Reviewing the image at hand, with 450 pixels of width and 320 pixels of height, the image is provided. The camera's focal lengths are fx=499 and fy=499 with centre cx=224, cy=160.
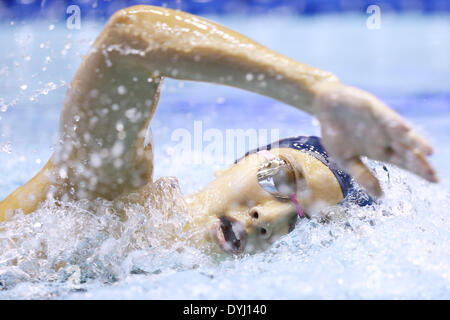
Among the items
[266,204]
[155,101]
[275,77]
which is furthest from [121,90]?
[266,204]

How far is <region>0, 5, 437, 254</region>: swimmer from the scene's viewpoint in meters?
0.71

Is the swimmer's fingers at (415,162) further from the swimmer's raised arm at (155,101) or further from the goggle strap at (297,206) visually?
the goggle strap at (297,206)

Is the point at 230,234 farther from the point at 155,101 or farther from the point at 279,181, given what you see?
the point at 155,101

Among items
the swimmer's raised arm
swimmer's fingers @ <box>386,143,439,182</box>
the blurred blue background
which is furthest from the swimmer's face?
the blurred blue background

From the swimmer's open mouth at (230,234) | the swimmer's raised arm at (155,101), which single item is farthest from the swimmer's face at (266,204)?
the swimmer's raised arm at (155,101)

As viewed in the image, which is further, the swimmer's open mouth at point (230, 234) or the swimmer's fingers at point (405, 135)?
the swimmer's open mouth at point (230, 234)

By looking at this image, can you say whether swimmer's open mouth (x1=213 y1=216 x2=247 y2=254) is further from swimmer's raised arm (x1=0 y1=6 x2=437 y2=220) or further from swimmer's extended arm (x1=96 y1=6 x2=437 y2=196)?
swimmer's extended arm (x1=96 y1=6 x2=437 y2=196)

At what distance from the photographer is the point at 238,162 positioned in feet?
4.49

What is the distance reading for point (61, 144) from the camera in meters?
1.10

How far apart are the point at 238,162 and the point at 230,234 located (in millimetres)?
208

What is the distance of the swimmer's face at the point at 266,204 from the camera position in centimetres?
122

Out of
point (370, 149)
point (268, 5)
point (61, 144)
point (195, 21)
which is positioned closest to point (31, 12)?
point (268, 5)

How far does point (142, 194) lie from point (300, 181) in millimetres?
391

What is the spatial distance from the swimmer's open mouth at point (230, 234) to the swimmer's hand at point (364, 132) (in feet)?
1.71
